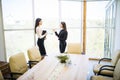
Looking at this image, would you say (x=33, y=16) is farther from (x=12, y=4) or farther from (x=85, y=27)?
(x=85, y=27)

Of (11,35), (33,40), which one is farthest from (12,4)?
(33,40)

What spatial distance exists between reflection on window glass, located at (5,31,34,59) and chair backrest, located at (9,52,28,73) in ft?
7.86

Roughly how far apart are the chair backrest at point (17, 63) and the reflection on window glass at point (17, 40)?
7.86 ft

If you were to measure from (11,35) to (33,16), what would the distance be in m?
1.10

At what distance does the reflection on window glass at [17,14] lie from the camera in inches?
201

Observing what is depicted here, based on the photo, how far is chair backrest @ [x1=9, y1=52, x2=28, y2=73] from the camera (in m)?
2.75

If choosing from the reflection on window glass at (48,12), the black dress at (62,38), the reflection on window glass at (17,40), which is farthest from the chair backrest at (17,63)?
the reflection on window glass at (48,12)

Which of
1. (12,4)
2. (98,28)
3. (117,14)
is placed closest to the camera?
(117,14)

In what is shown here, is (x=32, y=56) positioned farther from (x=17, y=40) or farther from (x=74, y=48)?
(x=17, y=40)

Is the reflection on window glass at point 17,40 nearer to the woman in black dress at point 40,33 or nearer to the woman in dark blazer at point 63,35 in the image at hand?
the woman in black dress at point 40,33

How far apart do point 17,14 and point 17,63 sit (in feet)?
9.42

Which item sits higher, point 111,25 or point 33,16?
point 33,16

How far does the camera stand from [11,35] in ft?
17.2

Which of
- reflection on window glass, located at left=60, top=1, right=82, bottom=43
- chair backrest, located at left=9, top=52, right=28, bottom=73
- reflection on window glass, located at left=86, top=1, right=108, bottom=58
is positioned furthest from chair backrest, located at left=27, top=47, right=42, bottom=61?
reflection on window glass, located at left=86, top=1, right=108, bottom=58
